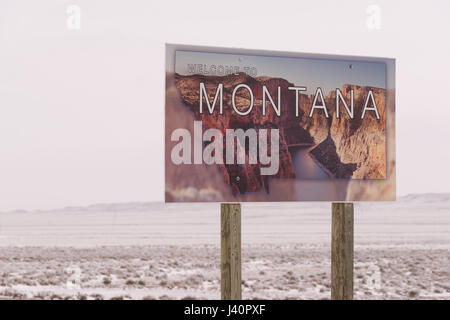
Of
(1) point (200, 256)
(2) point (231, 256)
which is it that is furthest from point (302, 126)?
(1) point (200, 256)

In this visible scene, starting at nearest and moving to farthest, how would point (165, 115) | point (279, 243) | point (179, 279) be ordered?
point (165, 115) → point (179, 279) → point (279, 243)

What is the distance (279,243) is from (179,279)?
14393mm

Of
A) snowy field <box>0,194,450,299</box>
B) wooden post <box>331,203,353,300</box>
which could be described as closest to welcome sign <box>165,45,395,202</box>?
wooden post <box>331,203,353,300</box>

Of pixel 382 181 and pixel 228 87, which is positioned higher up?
pixel 228 87

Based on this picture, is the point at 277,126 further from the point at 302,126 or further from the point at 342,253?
the point at 342,253

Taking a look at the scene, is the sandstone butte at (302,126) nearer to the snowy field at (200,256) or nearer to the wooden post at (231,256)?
the wooden post at (231,256)

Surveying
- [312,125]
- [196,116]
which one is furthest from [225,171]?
[312,125]

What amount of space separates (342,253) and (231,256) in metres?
1.15

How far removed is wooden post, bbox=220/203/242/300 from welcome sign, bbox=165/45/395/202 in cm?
23

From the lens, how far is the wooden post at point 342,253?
5207mm

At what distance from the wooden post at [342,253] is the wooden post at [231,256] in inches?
40.0

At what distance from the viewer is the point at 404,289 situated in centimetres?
1764

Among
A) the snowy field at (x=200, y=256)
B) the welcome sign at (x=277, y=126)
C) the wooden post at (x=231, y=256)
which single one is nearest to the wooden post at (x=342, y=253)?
the welcome sign at (x=277, y=126)
